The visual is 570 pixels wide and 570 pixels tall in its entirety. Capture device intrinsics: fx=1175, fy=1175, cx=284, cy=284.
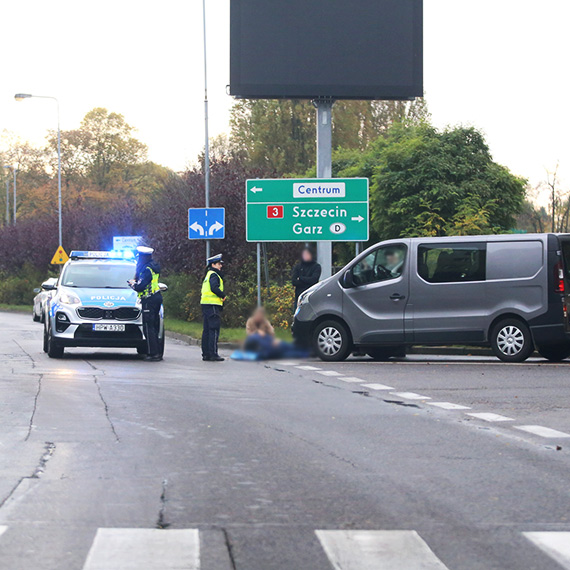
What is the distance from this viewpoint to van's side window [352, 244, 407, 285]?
11.4 ft

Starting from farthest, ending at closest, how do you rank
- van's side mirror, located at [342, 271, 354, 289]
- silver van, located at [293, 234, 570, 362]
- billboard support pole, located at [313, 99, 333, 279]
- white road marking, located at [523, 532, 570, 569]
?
billboard support pole, located at [313, 99, 333, 279] < silver van, located at [293, 234, 570, 362] < white road marking, located at [523, 532, 570, 569] < van's side mirror, located at [342, 271, 354, 289]

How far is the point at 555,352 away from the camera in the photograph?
20609 millimetres

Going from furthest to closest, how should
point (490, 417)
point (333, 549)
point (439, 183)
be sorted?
point (439, 183)
point (490, 417)
point (333, 549)

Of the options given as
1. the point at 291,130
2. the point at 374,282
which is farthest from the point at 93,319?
the point at 291,130

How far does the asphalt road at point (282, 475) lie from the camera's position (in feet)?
21.2

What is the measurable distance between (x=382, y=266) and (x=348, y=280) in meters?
0.48

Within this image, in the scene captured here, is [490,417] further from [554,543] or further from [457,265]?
[554,543]

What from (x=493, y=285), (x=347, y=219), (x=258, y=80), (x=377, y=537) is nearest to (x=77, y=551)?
(x=377, y=537)

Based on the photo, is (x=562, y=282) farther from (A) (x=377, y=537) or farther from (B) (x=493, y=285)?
(A) (x=377, y=537)

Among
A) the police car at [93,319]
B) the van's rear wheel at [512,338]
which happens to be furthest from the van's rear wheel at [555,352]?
the police car at [93,319]

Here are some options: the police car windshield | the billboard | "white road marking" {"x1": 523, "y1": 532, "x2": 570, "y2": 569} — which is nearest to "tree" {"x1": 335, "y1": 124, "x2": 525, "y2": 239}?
the billboard

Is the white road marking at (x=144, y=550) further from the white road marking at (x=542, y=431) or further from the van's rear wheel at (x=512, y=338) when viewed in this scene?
the van's rear wheel at (x=512, y=338)

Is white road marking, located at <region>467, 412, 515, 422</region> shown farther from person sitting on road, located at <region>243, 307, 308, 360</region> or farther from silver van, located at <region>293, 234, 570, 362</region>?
person sitting on road, located at <region>243, 307, 308, 360</region>

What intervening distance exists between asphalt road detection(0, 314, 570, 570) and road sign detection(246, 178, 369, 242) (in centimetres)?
1044
